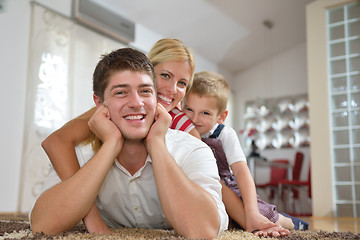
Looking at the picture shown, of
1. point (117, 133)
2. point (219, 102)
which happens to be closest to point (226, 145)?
point (219, 102)

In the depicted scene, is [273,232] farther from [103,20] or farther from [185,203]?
[103,20]

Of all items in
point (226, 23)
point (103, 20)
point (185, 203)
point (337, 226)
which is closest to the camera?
point (185, 203)

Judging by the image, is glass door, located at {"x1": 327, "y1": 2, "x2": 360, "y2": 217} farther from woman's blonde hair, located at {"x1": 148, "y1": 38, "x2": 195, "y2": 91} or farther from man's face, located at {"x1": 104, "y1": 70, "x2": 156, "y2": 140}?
man's face, located at {"x1": 104, "y1": 70, "x2": 156, "y2": 140}

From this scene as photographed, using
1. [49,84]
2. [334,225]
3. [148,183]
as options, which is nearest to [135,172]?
[148,183]

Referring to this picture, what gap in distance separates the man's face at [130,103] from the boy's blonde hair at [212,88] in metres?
0.71

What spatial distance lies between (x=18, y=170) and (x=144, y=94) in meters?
3.39

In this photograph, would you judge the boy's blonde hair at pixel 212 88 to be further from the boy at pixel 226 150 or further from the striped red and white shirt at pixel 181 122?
the striped red and white shirt at pixel 181 122

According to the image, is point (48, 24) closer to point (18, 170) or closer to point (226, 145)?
point (18, 170)

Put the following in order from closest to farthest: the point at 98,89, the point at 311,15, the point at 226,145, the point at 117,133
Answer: the point at 117,133 < the point at 98,89 < the point at 226,145 < the point at 311,15

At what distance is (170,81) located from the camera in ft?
5.98

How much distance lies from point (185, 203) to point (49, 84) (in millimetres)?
3822

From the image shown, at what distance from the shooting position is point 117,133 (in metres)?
1.28

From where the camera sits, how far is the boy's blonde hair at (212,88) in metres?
1.98

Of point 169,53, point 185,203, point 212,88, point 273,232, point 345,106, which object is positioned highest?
point 345,106
